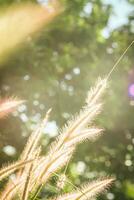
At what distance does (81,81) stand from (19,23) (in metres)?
2.83

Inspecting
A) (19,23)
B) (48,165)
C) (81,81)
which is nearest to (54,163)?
(48,165)

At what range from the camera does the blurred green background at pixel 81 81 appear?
405 inches

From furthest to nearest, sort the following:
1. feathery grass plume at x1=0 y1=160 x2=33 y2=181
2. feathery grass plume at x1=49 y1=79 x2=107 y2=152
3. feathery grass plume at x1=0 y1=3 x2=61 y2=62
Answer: feathery grass plume at x1=0 y1=3 x2=61 y2=62 → feathery grass plume at x1=49 y1=79 x2=107 y2=152 → feathery grass plume at x1=0 y1=160 x2=33 y2=181

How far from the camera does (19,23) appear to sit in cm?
941

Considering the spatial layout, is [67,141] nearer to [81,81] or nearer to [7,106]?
[7,106]

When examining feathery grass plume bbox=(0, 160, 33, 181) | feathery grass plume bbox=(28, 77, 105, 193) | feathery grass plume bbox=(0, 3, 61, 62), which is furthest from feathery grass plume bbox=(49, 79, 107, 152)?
feathery grass plume bbox=(0, 3, 61, 62)

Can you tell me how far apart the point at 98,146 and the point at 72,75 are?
2246mm

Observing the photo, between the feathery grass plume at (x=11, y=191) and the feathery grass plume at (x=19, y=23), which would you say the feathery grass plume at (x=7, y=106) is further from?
the feathery grass plume at (x=19, y=23)

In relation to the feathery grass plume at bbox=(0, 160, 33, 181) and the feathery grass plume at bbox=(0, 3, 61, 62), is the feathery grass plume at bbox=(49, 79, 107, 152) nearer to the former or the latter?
the feathery grass plume at bbox=(0, 160, 33, 181)

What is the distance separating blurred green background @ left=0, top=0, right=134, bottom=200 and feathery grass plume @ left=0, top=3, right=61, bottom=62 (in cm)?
26

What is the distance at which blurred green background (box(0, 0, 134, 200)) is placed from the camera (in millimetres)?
10297

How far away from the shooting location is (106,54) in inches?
468

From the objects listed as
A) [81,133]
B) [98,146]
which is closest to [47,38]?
[98,146]

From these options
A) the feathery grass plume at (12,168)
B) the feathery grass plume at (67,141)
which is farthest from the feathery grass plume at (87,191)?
the feathery grass plume at (12,168)
